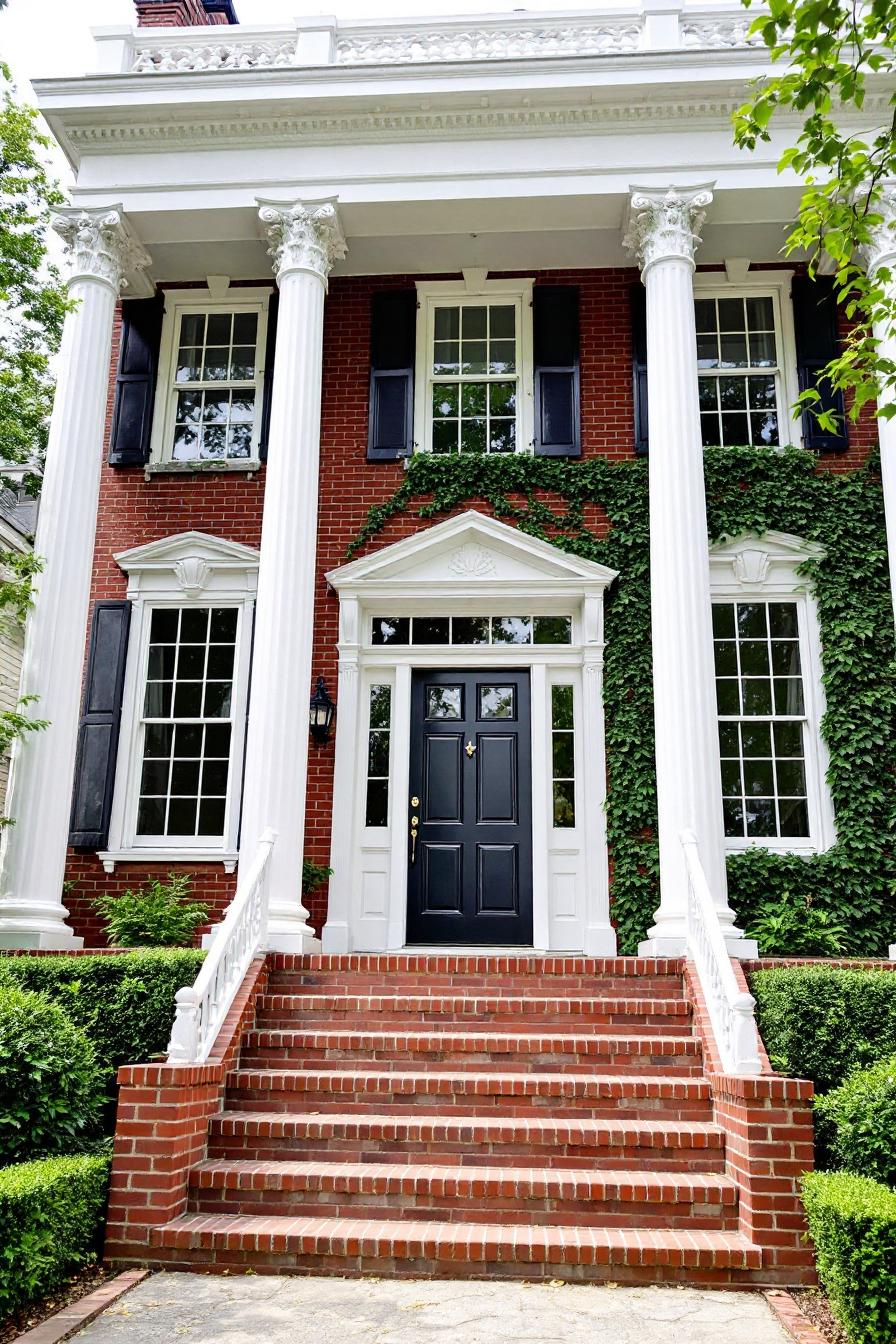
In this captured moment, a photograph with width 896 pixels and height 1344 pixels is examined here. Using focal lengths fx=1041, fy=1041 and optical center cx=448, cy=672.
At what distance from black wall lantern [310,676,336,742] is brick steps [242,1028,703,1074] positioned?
3780 millimetres

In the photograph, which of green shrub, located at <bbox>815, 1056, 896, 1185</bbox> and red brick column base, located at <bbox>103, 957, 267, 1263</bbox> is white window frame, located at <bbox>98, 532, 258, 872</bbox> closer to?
red brick column base, located at <bbox>103, 957, 267, 1263</bbox>

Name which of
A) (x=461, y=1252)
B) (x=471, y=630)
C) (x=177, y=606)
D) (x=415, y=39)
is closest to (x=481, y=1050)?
(x=461, y=1252)

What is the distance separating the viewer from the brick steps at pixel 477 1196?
5.30 m

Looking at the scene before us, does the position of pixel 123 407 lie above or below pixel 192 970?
above

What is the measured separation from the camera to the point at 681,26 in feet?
32.2

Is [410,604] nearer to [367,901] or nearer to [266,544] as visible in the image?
[266,544]

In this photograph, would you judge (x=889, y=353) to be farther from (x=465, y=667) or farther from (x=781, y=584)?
(x=465, y=667)

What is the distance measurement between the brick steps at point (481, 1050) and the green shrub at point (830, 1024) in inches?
22.4

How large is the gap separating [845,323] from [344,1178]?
953 centimetres

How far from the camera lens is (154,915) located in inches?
368

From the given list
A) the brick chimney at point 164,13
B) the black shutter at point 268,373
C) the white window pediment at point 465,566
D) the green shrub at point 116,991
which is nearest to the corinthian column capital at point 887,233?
the white window pediment at point 465,566

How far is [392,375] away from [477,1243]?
842 cm

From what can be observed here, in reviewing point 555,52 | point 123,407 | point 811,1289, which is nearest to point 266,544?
point 123,407

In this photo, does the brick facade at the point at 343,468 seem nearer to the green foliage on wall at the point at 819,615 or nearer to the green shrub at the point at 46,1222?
the green foliage on wall at the point at 819,615
